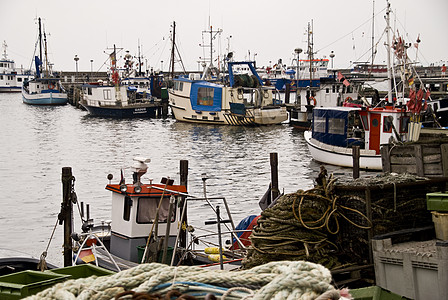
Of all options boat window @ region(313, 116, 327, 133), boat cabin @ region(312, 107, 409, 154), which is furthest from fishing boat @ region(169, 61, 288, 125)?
boat window @ region(313, 116, 327, 133)

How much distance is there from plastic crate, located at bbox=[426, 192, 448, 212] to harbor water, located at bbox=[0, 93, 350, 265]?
233 inches

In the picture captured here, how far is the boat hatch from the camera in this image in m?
52.5

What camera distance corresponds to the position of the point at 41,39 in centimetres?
9162

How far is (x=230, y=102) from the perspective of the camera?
173 feet

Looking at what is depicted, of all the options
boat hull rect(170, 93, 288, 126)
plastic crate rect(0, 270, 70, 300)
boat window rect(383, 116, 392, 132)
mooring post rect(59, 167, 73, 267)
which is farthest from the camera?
boat hull rect(170, 93, 288, 126)

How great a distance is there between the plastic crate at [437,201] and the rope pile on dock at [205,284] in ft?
14.8

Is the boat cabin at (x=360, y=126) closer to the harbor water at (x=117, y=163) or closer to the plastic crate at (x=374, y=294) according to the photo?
the harbor water at (x=117, y=163)

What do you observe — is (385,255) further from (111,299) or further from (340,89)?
(340,89)

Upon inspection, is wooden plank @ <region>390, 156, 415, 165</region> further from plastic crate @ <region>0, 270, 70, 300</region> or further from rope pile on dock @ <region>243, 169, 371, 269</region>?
plastic crate @ <region>0, 270, 70, 300</region>

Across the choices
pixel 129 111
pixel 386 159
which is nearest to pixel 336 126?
pixel 386 159

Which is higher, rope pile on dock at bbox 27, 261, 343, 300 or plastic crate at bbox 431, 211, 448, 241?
rope pile on dock at bbox 27, 261, 343, 300

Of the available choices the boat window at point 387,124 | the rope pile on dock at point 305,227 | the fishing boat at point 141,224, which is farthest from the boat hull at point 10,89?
the rope pile on dock at point 305,227

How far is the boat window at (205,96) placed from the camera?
52631 millimetres

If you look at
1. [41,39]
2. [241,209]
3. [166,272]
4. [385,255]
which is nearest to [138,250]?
[385,255]
